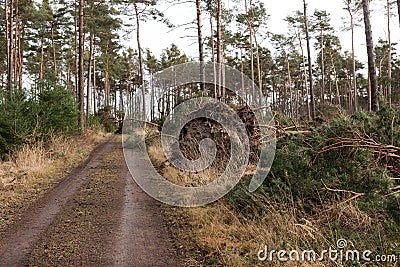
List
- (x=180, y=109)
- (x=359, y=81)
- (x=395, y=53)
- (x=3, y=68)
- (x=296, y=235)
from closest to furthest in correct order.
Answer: (x=296, y=235) < (x=180, y=109) < (x=3, y=68) < (x=395, y=53) < (x=359, y=81)

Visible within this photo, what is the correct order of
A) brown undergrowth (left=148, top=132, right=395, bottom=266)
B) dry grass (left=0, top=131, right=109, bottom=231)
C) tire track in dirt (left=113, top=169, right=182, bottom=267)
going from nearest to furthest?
brown undergrowth (left=148, top=132, right=395, bottom=266)
tire track in dirt (left=113, top=169, right=182, bottom=267)
dry grass (left=0, top=131, right=109, bottom=231)

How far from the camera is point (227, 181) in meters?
7.48

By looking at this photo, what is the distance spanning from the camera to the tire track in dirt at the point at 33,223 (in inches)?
186

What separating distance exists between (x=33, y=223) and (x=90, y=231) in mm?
1217

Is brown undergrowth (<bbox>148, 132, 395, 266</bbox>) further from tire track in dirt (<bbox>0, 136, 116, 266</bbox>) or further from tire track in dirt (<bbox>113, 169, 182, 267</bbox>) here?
tire track in dirt (<bbox>0, 136, 116, 266</bbox>)

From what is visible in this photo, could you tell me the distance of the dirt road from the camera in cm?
459

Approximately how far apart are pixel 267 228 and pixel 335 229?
0.90 meters

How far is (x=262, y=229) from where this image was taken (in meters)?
5.05

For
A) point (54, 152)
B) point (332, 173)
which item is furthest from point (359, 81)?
point (332, 173)

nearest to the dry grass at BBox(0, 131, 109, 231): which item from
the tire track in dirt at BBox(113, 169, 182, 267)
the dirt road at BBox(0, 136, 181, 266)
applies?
the dirt road at BBox(0, 136, 181, 266)

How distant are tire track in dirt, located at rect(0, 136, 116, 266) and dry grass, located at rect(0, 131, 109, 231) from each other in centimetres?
26

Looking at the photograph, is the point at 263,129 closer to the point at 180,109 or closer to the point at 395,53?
the point at 180,109

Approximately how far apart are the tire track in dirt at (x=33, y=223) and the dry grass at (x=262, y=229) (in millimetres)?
2170

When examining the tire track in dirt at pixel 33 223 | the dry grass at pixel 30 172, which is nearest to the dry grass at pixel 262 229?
the tire track in dirt at pixel 33 223
